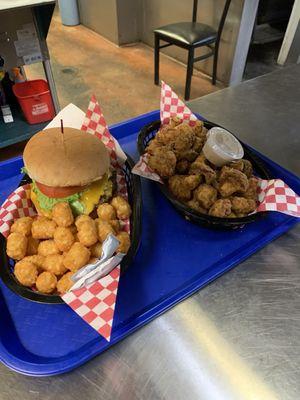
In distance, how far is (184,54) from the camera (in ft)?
13.1

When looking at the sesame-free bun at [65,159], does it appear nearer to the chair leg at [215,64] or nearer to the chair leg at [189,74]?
the chair leg at [189,74]

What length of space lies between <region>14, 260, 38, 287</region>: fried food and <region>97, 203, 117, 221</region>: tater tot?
257mm

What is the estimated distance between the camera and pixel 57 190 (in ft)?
3.26

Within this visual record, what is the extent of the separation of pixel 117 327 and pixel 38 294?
0.22 m

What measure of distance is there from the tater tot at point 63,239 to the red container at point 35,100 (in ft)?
5.47

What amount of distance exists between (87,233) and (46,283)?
0.17m

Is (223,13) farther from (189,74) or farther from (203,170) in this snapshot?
(203,170)

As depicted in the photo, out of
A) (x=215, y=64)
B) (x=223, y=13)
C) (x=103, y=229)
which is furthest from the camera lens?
(x=215, y=64)

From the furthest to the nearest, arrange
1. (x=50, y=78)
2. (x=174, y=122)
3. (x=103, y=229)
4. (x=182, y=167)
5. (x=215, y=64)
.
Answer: (x=215, y=64) → (x=50, y=78) → (x=174, y=122) → (x=182, y=167) → (x=103, y=229)

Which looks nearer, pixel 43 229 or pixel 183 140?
pixel 43 229

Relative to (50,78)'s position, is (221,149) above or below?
above

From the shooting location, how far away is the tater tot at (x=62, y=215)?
3.09ft

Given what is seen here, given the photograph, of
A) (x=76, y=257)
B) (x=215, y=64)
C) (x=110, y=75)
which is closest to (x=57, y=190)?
(x=76, y=257)

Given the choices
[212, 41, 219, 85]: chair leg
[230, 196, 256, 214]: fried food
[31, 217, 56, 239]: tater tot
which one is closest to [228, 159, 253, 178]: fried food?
[230, 196, 256, 214]: fried food
